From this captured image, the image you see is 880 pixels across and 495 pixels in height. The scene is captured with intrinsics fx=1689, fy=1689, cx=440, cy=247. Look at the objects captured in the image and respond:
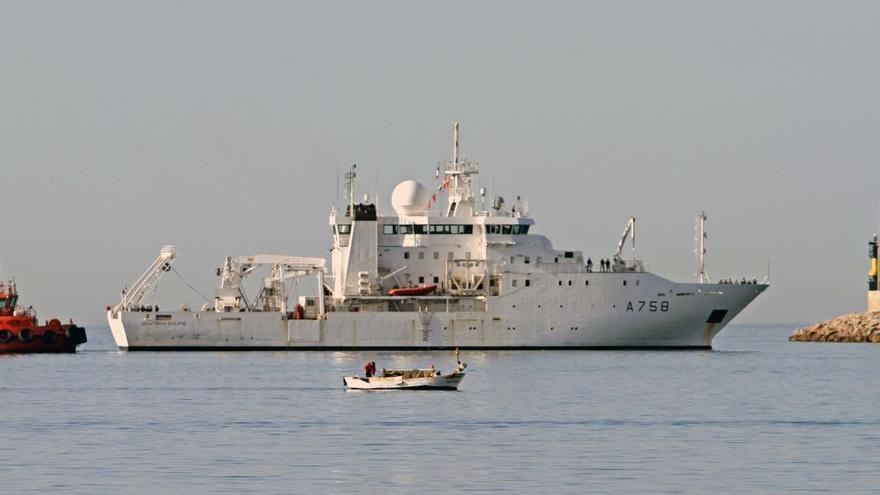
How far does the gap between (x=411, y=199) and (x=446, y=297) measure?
579 cm

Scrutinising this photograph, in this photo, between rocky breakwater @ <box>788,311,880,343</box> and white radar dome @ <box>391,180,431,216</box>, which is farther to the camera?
rocky breakwater @ <box>788,311,880,343</box>

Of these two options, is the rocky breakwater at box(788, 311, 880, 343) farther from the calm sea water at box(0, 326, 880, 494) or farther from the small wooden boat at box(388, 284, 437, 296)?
the small wooden boat at box(388, 284, 437, 296)

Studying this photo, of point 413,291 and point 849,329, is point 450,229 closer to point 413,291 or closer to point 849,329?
point 413,291

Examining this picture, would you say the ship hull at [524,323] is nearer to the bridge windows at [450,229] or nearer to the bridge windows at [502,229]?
the bridge windows at [502,229]

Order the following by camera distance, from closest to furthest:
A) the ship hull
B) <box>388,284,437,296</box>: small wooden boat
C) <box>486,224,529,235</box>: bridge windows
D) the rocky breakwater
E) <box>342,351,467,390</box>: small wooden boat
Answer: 1. <box>342,351,467,390</box>: small wooden boat
2. the ship hull
3. <box>388,284,437,296</box>: small wooden boat
4. <box>486,224,529,235</box>: bridge windows
5. the rocky breakwater

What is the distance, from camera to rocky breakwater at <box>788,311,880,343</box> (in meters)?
116

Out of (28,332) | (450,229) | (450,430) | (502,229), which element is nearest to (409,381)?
(450,430)

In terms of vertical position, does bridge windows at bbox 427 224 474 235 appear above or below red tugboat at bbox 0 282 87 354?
above

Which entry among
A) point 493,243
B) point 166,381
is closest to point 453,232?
point 493,243

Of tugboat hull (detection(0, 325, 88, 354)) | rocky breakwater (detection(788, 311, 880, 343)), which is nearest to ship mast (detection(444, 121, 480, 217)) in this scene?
tugboat hull (detection(0, 325, 88, 354))

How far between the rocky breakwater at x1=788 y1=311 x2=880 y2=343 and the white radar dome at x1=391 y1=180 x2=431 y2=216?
45.8m

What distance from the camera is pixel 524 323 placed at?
78.6 metres

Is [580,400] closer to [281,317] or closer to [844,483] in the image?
[844,483]

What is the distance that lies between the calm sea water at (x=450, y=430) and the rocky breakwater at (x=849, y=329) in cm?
4472
